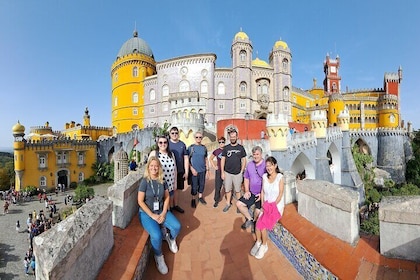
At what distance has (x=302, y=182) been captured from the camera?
385 centimetres

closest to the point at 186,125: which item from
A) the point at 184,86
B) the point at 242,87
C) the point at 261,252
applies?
the point at 261,252

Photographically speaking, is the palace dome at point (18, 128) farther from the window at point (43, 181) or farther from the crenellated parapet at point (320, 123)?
the crenellated parapet at point (320, 123)

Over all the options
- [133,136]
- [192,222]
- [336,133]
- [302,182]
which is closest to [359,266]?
[302,182]

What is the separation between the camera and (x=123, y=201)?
3.30 metres

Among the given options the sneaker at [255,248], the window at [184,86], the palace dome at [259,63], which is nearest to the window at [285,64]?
the palace dome at [259,63]

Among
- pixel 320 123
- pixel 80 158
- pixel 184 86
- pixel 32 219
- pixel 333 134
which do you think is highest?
pixel 184 86

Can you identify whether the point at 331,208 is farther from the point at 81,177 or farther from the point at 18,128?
the point at 81,177

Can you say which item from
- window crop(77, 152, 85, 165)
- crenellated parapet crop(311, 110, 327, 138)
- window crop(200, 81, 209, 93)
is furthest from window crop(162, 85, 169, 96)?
crenellated parapet crop(311, 110, 327, 138)

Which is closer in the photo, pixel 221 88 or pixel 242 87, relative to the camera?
pixel 242 87

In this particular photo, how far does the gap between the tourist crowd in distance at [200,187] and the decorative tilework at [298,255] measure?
279 mm

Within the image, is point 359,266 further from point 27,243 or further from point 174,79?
point 174,79

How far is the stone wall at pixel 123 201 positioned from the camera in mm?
3311

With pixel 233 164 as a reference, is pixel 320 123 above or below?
above

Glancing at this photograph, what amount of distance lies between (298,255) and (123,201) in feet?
8.88
